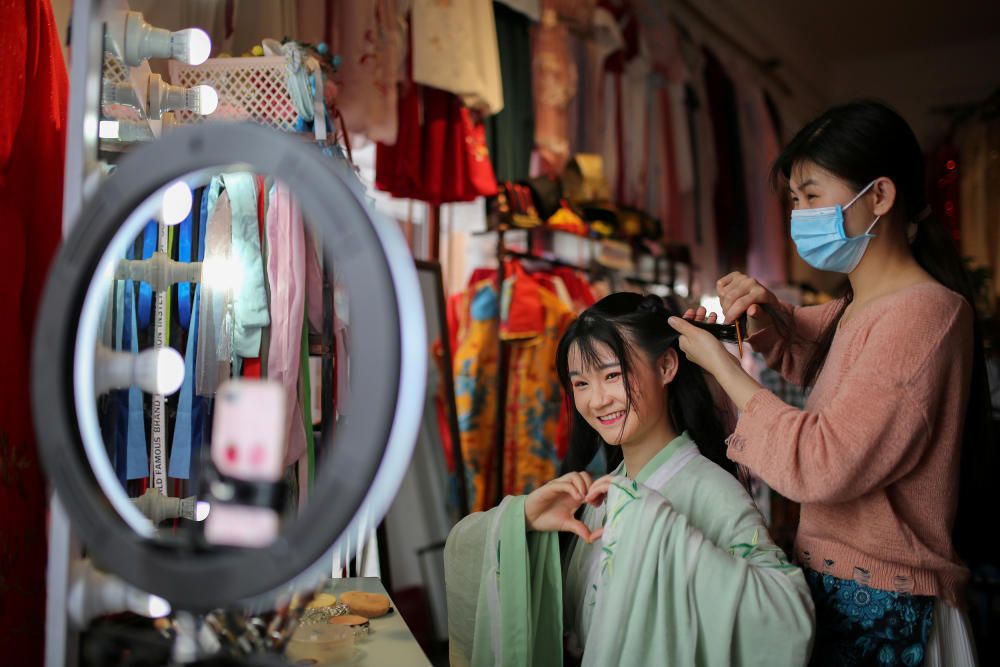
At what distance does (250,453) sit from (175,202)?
343mm

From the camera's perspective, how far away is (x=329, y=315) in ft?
4.74

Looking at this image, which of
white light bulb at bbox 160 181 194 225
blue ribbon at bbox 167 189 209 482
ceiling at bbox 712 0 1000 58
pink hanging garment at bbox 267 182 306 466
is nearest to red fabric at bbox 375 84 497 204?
pink hanging garment at bbox 267 182 306 466

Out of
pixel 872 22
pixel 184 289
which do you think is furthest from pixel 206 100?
pixel 872 22

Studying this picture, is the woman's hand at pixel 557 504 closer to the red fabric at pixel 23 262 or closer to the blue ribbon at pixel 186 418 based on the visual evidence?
the blue ribbon at pixel 186 418

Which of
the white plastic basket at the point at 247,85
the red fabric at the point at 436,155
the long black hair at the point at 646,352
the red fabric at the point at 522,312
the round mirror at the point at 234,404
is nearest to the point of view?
the round mirror at the point at 234,404

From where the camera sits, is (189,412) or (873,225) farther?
(189,412)

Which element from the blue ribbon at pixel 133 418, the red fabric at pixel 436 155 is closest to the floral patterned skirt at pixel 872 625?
the blue ribbon at pixel 133 418

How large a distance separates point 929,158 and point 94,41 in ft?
18.9

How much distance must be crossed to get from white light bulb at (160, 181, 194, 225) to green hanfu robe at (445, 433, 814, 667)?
0.74 metres

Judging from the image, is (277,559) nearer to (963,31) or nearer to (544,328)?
(544,328)

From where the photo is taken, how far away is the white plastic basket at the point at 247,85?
1.83 metres

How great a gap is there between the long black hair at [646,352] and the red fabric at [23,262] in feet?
3.39

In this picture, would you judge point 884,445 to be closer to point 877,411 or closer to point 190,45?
point 877,411

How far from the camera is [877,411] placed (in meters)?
1.21
